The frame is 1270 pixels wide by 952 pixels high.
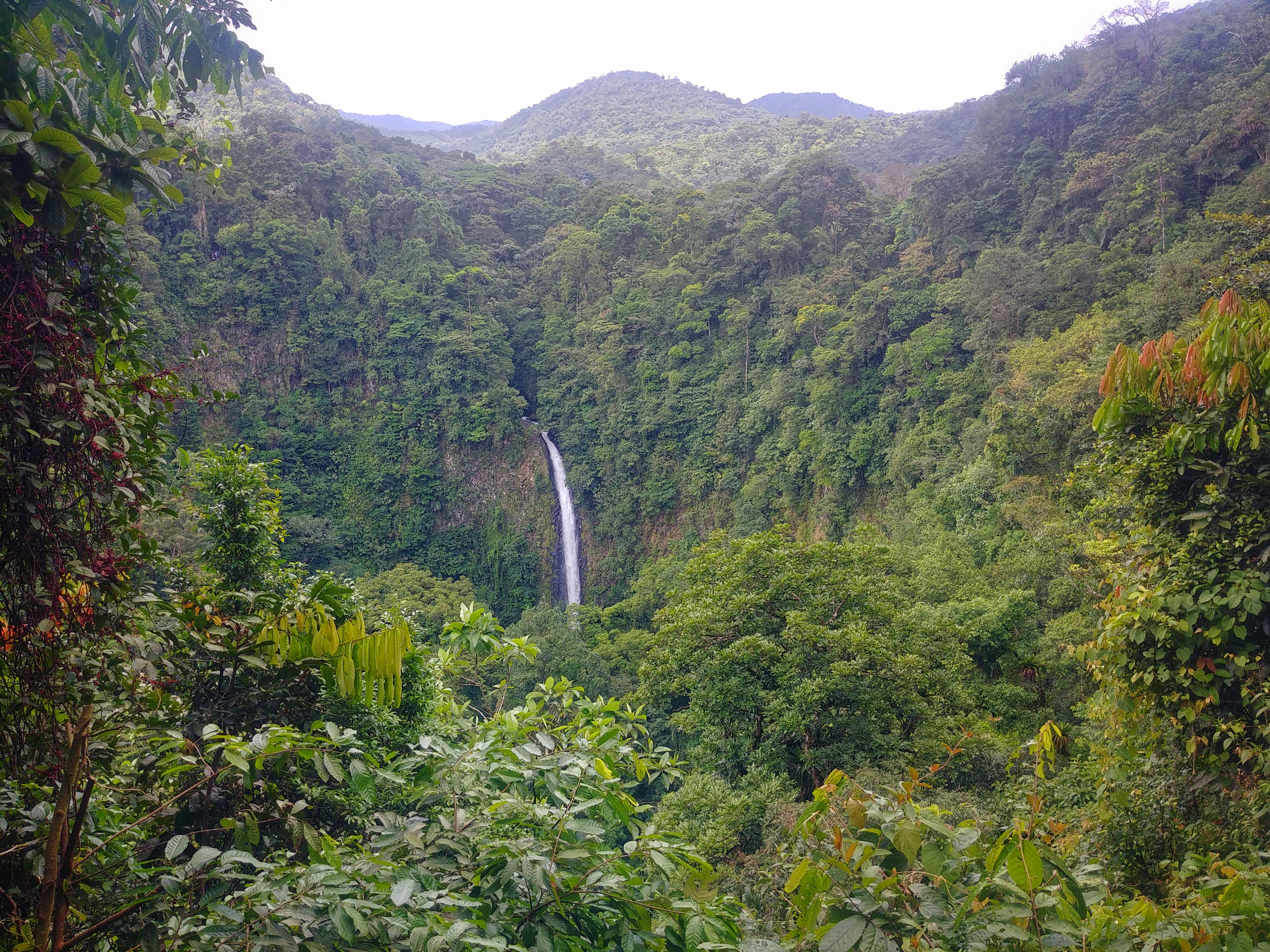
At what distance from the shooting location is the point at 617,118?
63562 mm

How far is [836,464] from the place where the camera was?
53.5ft

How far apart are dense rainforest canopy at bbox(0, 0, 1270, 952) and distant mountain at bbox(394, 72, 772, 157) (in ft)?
118

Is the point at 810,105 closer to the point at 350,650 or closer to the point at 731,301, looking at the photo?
the point at 731,301

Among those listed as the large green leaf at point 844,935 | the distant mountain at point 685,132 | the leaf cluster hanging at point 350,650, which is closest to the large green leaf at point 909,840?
the large green leaf at point 844,935

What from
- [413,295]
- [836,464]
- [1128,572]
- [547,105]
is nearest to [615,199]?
[413,295]

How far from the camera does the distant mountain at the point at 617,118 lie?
2346 inches

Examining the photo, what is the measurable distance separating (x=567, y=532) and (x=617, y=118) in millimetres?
53038

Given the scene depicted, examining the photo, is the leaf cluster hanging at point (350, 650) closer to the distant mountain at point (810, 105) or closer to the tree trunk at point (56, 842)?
the tree trunk at point (56, 842)

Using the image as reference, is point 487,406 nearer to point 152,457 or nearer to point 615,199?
point 615,199

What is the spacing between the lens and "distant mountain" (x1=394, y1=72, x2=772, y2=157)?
5959 centimetres

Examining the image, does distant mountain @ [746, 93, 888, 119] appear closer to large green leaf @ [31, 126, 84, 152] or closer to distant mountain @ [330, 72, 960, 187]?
distant mountain @ [330, 72, 960, 187]

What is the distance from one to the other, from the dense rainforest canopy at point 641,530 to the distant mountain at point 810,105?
5267cm

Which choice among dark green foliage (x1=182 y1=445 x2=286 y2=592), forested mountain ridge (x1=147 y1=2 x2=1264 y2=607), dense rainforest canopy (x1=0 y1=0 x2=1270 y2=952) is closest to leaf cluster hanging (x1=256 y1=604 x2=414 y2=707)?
dense rainforest canopy (x1=0 y1=0 x2=1270 y2=952)

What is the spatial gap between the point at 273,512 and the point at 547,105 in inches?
3090
